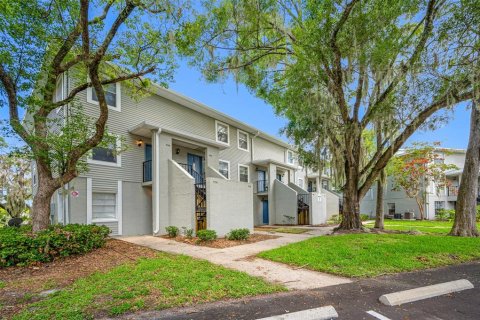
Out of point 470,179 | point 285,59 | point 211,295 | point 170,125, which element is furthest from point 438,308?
point 170,125

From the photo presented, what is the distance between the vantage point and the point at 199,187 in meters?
12.1

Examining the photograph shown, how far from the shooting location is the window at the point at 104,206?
10.5 metres

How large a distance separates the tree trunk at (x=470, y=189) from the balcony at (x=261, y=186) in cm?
1098

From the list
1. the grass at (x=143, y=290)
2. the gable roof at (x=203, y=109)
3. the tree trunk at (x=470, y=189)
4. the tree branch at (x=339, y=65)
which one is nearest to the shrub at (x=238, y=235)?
the grass at (x=143, y=290)

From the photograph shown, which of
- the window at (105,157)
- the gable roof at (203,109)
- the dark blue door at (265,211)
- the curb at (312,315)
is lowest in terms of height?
the dark blue door at (265,211)

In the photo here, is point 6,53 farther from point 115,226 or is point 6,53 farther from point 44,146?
point 115,226

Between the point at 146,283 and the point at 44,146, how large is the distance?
526cm

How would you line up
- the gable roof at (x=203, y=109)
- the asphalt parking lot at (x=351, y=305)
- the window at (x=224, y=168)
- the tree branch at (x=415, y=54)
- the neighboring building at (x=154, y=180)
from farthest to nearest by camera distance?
1. the window at (x=224, y=168)
2. the gable roof at (x=203, y=109)
3. the neighboring building at (x=154, y=180)
4. the tree branch at (x=415, y=54)
5. the asphalt parking lot at (x=351, y=305)

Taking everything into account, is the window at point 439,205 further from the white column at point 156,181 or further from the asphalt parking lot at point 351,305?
the white column at point 156,181

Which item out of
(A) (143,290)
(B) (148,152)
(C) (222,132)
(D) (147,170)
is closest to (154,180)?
(D) (147,170)

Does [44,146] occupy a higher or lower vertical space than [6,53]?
lower

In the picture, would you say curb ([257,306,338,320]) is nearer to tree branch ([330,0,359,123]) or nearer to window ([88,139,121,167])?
tree branch ([330,0,359,123])

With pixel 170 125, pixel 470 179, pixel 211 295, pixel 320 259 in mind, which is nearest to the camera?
pixel 211 295

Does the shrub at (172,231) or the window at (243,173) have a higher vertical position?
the window at (243,173)
